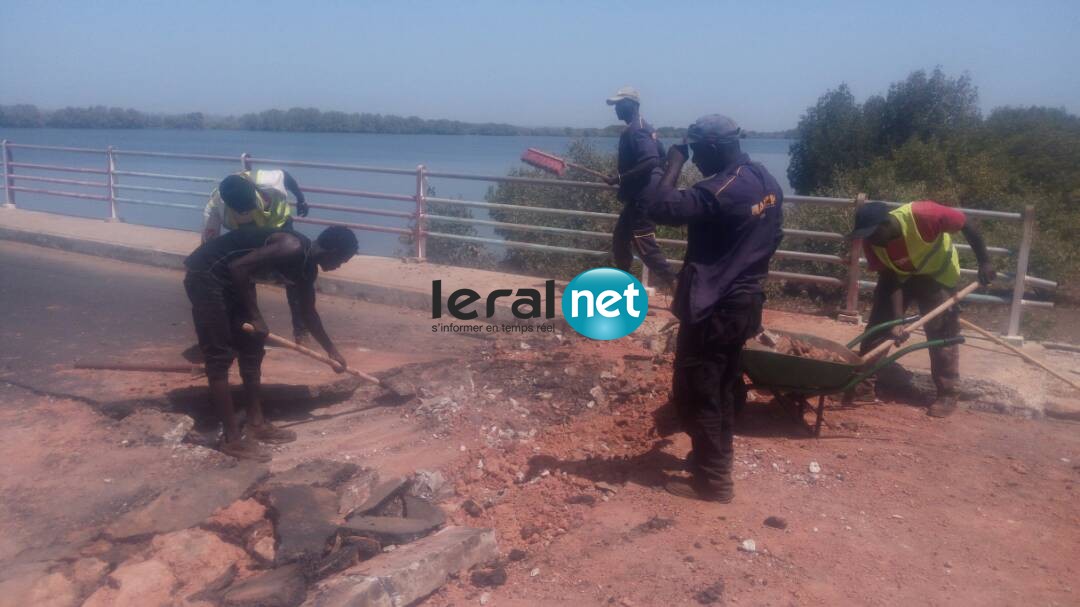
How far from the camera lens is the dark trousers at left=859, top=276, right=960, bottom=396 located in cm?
575

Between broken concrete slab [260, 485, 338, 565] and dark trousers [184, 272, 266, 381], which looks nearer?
broken concrete slab [260, 485, 338, 565]

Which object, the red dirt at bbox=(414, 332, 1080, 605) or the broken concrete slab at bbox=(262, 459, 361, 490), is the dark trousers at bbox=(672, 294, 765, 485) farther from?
the broken concrete slab at bbox=(262, 459, 361, 490)

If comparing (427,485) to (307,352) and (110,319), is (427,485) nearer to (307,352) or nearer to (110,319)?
(307,352)

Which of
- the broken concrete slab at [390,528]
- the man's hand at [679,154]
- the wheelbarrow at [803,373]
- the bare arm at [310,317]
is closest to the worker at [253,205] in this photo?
the bare arm at [310,317]

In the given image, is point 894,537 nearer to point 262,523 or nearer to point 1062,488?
point 1062,488

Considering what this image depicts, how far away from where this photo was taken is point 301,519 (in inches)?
167

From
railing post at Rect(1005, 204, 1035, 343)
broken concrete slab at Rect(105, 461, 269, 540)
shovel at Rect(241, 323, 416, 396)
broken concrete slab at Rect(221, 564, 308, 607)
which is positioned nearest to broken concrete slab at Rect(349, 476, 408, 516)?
broken concrete slab at Rect(221, 564, 308, 607)

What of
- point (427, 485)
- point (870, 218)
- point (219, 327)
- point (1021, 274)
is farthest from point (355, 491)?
point (1021, 274)

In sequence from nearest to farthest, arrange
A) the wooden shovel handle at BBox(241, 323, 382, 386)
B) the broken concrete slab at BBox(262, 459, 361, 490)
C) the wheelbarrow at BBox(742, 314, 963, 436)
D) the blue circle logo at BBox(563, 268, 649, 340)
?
the broken concrete slab at BBox(262, 459, 361, 490)
the wheelbarrow at BBox(742, 314, 963, 436)
the wooden shovel handle at BBox(241, 323, 382, 386)
the blue circle logo at BBox(563, 268, 649, 340)

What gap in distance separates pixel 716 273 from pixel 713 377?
548mm

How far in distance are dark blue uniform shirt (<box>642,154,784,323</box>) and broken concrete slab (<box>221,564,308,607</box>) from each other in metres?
2.22

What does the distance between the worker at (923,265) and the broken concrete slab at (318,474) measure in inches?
137

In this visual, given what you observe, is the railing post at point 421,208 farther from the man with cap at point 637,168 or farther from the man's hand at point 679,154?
the man's hand at point 679,154

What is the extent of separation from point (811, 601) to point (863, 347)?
2795 millimetres
